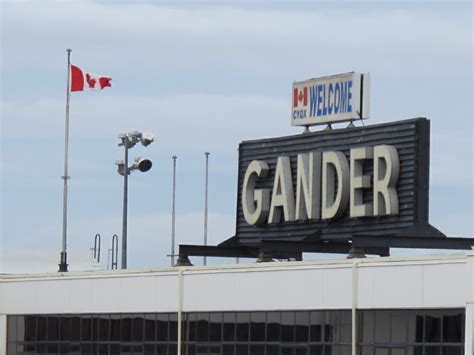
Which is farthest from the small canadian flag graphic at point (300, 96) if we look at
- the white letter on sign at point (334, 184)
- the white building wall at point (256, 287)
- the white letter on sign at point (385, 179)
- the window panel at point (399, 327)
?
the window panel at point (399, 327)

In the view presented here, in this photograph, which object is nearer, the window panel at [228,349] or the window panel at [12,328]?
the window panel at [228,349]

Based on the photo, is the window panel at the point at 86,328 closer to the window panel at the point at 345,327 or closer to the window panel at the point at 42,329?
the window panel at the point at 42,329

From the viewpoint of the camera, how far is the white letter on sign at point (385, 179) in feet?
165

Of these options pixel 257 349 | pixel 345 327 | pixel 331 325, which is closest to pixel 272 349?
pixel 257 349

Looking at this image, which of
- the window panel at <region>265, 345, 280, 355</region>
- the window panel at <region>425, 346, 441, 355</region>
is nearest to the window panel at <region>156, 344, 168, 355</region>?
the window panel at <region>265, 345, 280, 355</region>

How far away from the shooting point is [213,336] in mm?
51938

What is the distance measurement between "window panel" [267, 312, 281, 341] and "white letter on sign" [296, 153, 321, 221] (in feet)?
14.7

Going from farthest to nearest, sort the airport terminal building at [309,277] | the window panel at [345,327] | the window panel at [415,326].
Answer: the window panel at [345,327] < the airport terminal building at [309,277] < the window panel at [415,326]

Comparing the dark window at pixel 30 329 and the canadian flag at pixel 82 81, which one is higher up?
the canadian flag at pixel 82 81

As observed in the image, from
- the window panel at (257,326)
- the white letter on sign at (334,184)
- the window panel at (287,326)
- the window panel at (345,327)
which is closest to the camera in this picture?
the window panel at (345,327)

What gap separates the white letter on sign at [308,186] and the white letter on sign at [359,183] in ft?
5.27

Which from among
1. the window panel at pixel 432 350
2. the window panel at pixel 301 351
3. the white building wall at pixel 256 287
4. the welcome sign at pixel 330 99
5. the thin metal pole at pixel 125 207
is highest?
the welcome sign at pixel 330 99

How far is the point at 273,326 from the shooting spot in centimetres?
4991

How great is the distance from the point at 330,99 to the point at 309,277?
8103 mm
